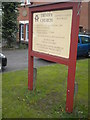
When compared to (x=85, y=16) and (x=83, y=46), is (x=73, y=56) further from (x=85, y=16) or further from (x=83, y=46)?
(x=85, y=16)

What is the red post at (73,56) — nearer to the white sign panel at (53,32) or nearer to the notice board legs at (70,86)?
the notice board legs at (70,86)

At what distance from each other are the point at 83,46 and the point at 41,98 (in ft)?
24.4

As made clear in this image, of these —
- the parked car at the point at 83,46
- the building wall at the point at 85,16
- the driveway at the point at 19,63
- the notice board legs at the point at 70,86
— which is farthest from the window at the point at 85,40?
the notice board legs at the point at 70,86

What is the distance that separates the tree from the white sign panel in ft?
35.1

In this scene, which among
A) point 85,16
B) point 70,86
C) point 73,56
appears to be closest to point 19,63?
point 70,86

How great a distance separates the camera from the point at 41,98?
188 inches

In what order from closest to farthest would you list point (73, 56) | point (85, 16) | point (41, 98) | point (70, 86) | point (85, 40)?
point (73, 56), point (70, 86), point (41, 98), point (85, 40), point (85, 16)

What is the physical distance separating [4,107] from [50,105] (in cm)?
111

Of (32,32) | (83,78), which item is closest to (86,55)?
(83,78)

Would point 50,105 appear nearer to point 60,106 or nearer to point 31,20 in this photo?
point 60,106

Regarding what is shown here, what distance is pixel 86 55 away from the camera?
1194 centimetres

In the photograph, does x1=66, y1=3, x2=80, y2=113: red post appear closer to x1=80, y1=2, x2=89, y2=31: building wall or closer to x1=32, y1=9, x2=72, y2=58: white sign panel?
x1=32, y1=9, x2=72, y2=58: white sign panel

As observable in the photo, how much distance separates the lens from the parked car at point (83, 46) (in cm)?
1142

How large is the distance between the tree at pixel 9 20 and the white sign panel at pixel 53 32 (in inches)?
421
